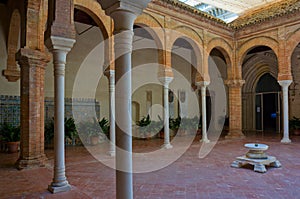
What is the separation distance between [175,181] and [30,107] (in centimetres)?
417

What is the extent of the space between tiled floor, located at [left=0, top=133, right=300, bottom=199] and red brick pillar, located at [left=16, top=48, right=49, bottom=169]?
0.39 meters

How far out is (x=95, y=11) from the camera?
28.9 feet

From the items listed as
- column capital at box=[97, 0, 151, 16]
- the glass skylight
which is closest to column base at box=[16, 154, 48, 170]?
column capital at box=[97, 0, 151, 16]

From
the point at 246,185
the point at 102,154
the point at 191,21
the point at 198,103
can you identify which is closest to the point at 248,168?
the point at 246,185

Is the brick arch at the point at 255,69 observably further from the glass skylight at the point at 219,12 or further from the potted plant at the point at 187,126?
the potted plant at the point at 187,126

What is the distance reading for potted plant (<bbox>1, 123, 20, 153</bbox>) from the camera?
379 inches

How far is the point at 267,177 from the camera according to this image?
20.0 feet

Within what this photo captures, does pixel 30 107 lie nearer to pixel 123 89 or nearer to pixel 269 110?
pixel 123 89

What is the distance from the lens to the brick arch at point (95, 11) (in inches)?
334

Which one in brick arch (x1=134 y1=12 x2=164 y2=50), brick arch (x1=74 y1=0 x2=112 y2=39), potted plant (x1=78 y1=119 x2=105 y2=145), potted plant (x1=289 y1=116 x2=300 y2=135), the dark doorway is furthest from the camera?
the dark doorway

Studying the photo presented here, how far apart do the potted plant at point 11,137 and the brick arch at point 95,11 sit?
496cm

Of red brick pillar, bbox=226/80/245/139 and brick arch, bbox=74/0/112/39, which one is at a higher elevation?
brick arch, bbox=74/0/112/39

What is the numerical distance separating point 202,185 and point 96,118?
8350 mm

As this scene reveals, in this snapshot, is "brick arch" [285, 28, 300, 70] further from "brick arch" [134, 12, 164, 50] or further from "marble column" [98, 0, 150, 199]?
"marble column" [98, 0, 150, 199]
